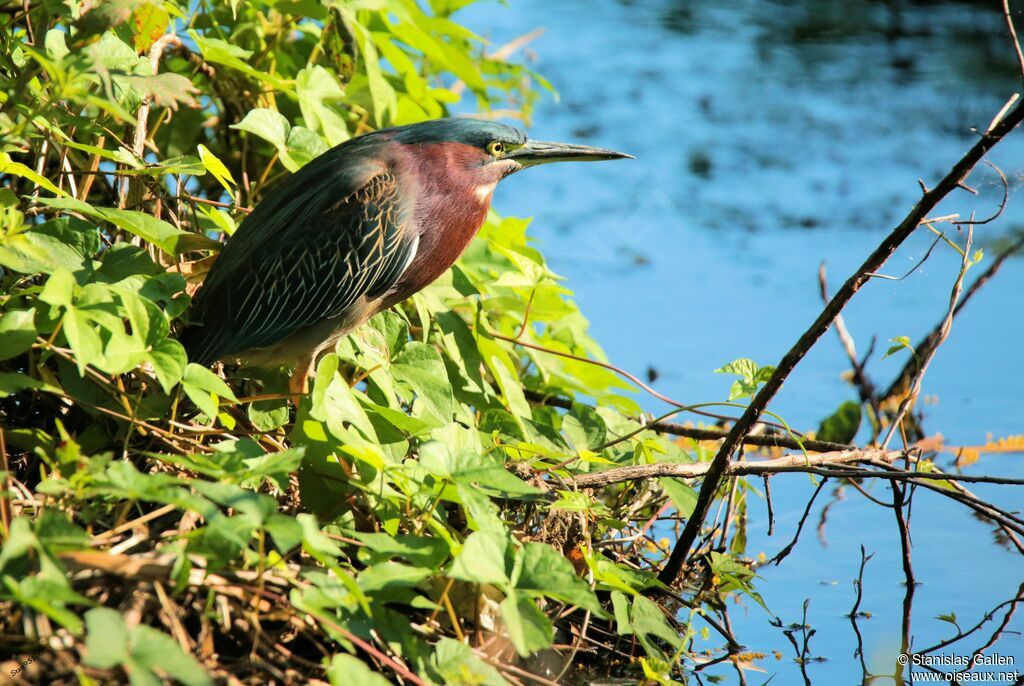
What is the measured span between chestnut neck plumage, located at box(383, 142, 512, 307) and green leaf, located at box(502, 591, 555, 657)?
1114mm

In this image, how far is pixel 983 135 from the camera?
2.16 metres

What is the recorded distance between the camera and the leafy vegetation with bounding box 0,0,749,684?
1827 mm

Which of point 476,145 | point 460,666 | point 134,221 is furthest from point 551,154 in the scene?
point 460,666

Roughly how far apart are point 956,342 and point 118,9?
3.46m

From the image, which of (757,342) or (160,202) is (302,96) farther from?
(757,342)

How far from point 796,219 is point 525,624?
400cm

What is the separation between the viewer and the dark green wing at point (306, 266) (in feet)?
8.94

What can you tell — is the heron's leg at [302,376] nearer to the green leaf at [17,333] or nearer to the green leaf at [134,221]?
the green leaf at [134,221]

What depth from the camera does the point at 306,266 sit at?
9.03ft

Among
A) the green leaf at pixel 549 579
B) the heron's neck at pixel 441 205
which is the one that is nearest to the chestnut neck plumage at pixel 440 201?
the heron's neck at pixel 441 205

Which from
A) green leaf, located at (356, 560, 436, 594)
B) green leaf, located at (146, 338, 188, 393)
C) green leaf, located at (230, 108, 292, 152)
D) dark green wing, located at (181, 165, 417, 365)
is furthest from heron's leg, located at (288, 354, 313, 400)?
green leaf, located at (356, 560, 436, 594)

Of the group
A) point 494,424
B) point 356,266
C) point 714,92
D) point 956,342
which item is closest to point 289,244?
point 356,266

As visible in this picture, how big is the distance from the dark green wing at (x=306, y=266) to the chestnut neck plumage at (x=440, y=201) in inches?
2.2

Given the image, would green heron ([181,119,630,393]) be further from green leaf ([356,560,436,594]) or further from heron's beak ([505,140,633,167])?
green leaf ([356,560,436,594])
